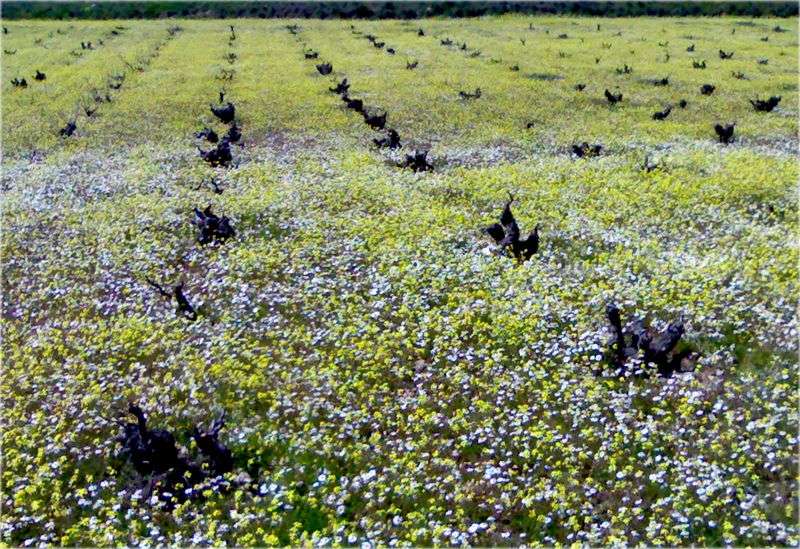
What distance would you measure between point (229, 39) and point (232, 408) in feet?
219

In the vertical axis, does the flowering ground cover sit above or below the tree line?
below

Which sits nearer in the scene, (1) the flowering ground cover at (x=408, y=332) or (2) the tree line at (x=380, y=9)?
(1) the flowering ground cover at (x=408, y=332)

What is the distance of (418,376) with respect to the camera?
15.5 metres

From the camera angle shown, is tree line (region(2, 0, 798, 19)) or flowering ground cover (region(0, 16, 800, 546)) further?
tree line (region(2, 0, 798, 19))

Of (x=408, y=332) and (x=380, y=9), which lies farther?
(x=380, y=9)

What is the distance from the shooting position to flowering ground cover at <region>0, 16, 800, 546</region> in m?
12.0

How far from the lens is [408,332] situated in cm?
1731

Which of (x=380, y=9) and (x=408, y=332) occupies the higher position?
(x=380, y=9)

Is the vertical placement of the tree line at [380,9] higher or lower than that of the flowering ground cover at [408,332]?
higher

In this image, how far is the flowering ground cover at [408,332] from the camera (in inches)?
474

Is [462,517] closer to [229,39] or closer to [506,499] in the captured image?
[506,499]

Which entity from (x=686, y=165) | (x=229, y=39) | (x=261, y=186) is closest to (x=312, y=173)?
(x=261, y=186)

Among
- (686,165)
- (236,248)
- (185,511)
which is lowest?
(185,511)

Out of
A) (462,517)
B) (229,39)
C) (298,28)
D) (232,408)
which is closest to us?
(462,517)
